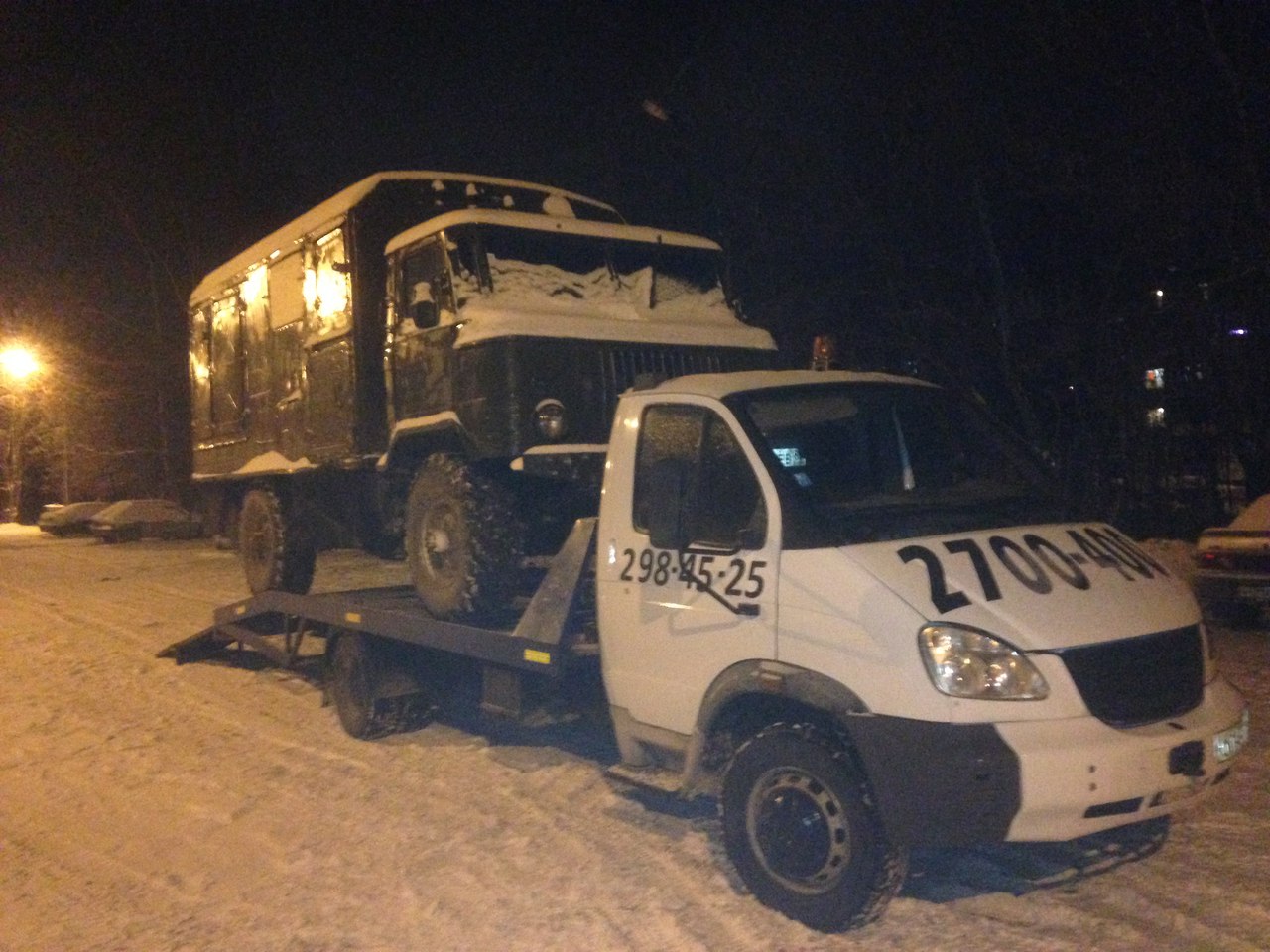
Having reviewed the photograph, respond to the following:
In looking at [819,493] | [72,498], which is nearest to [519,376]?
[819,493]

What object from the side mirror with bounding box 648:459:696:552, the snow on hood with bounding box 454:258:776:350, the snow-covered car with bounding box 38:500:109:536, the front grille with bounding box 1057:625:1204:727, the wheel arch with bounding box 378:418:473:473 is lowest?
the snow-covered car with bounding box 38:500:109:536

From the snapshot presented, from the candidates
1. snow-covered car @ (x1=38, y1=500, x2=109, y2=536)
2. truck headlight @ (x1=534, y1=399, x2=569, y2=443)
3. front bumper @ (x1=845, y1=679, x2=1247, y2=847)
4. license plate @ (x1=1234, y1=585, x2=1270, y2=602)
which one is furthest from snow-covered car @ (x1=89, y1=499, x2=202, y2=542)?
front bumper @ (x1=845, y1=679, x2=1247, y2=847)

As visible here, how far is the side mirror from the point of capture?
15.4ft

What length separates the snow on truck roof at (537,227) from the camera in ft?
25.1

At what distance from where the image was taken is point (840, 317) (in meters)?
19.7

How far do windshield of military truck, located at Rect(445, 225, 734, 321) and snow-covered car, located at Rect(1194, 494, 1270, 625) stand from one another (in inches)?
193

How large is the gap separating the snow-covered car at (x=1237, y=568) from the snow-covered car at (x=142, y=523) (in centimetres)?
2705

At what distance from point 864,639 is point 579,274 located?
169 inches

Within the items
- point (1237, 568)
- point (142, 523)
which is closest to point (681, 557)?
point (1237, 568)

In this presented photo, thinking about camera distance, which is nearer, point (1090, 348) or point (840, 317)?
point (1090, 348)

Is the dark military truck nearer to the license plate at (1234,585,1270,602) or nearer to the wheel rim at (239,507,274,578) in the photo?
the wheel rim at (239,507,274,578)

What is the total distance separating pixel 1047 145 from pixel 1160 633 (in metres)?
12.9

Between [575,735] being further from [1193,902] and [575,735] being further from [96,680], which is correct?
[96,680]

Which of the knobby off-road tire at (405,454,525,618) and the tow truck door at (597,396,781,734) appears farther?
the knobby off-road tire at (405,454,525,618)
